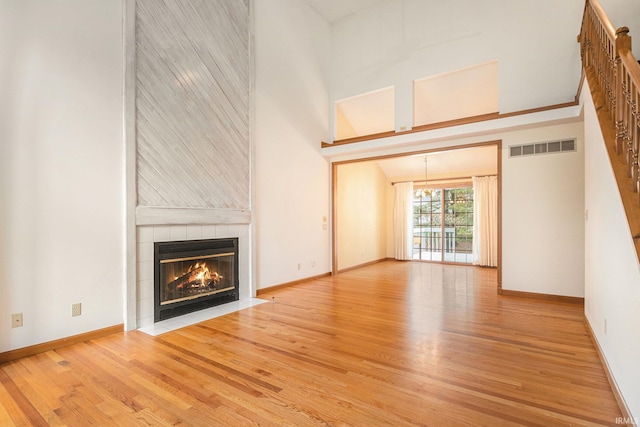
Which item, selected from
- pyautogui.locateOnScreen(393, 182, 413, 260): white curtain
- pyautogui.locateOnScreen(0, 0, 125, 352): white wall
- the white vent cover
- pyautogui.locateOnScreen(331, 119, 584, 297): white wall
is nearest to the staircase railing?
the white vent cover

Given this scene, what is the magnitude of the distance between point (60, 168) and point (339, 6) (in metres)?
5.73

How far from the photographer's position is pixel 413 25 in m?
5.90

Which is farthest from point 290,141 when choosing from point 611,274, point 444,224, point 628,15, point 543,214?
point 444,224

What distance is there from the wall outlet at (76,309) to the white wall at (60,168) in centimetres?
3

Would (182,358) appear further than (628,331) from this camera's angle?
Yes

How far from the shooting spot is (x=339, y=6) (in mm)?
6402

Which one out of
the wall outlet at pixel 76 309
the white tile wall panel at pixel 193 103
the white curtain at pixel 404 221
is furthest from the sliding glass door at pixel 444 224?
the wall outlet at pixel 76 309

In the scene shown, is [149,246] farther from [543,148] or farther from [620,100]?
[543,148]

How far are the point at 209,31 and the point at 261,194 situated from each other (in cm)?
239

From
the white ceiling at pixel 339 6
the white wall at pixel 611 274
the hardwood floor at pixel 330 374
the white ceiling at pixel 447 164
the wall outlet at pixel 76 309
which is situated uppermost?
the white ceiling at pixel 339 6

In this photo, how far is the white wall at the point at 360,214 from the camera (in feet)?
24.6

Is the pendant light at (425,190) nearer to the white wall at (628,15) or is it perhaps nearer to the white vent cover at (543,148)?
the white vent cover at (543,148)

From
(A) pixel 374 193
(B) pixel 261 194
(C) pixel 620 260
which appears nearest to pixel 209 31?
(B) pixel 261 194

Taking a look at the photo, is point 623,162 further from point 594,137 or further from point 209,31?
point 209,31
